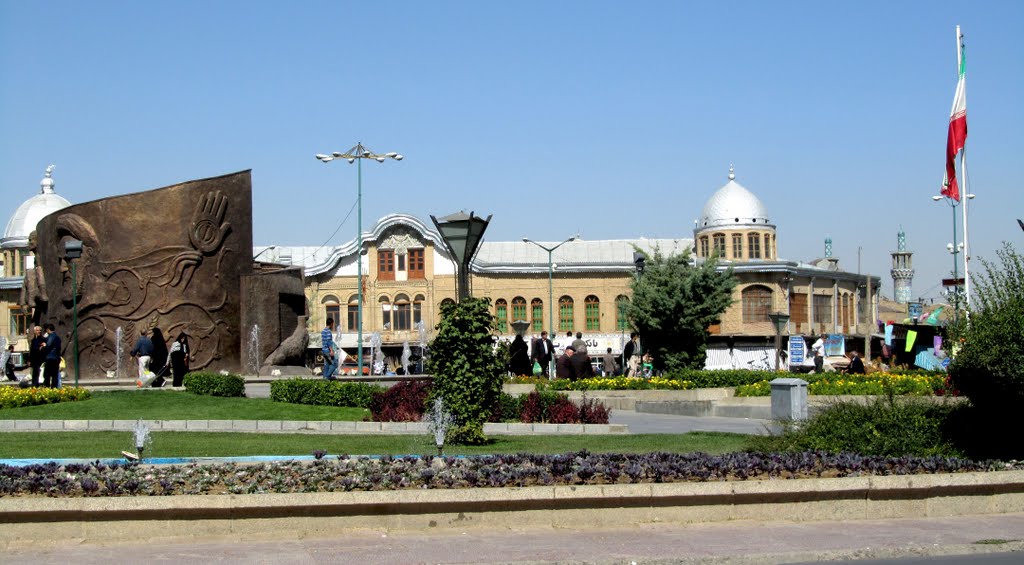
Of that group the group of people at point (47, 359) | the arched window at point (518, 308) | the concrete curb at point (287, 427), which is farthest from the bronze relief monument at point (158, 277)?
the arched window at point (518, 308)

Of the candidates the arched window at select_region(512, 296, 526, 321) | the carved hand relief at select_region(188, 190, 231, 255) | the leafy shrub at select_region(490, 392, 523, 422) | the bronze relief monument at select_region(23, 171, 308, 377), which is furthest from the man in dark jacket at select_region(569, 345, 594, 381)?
the arched window at select_region(512, 296, 526, 321)

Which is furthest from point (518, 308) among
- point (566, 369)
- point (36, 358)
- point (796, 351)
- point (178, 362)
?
point (36, 358)

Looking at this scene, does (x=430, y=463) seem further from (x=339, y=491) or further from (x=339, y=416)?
(x=339, y=416)

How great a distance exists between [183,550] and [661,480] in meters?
4.06

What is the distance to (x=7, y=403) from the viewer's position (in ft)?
65.4

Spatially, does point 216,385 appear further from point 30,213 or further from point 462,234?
point 30,213

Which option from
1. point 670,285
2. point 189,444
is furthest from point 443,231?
point 670,285

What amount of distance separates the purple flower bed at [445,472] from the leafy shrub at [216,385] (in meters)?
11.4

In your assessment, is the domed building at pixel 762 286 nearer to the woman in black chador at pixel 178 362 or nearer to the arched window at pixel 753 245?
the arched window at pixel 753 245

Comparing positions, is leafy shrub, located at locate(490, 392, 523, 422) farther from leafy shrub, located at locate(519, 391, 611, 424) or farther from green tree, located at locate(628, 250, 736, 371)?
green tree, located at locate(628, 250, 736, 371)

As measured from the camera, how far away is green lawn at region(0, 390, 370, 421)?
18.5 metres

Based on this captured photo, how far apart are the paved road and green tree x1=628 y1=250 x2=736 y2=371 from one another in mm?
29570

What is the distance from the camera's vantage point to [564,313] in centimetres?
6756

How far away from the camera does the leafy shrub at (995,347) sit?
11.6 m
